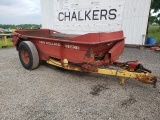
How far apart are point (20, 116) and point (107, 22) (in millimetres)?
6806

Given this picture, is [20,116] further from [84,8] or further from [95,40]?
[84,8]

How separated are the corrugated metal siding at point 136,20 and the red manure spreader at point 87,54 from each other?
4.02 m

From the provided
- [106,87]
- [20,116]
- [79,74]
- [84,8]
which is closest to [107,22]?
[84,8]

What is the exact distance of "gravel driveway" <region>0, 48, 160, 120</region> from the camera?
100 inches

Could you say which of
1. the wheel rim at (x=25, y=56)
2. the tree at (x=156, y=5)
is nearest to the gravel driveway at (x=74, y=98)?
the wheel rim at (x=25, y=56)

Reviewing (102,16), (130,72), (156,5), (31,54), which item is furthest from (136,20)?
(156,5)

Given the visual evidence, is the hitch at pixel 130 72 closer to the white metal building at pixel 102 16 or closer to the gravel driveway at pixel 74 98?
the gravel driveway at pixel 74 98

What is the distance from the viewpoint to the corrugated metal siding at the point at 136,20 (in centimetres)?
734

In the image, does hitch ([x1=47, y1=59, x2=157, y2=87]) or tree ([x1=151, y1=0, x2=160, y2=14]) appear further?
tree ([x1=151, y1=0, x2=160, y2=14])

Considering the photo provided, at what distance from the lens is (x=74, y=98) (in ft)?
10.0

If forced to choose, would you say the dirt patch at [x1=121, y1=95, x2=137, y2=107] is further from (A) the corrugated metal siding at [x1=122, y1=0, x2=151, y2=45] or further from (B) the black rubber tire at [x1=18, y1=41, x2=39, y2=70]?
(A) the corrugated metal siding at [x1=122, y1=0, x2=151, y2=45]

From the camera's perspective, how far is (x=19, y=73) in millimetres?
4441

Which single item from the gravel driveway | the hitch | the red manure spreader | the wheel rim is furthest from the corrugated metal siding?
the wheel rim

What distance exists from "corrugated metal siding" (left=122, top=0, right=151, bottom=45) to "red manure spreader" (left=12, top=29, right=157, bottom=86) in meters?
4.02
